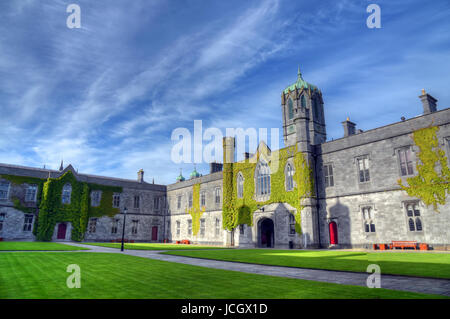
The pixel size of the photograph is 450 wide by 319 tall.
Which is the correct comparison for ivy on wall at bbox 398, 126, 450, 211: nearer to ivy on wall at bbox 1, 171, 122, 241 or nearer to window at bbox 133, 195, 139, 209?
window at bbox 133, 195, 139, 209

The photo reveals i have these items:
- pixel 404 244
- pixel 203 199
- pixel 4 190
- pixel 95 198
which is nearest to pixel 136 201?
pixel 95 198

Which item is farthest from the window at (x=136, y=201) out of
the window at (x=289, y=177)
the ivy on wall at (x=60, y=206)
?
the window at (x=289, y=177)

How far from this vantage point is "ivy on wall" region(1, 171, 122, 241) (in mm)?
37438

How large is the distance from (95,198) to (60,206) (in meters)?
4.96

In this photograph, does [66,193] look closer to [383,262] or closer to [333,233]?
[333,233]

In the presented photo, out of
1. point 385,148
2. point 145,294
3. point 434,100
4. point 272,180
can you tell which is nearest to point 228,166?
point 272,180

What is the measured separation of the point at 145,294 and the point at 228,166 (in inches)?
1224

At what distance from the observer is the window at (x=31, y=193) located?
3788 cm

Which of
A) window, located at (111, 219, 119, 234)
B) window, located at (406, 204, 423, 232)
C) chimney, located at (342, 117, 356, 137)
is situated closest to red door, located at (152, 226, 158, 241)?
window, located at (111, 219, 119, 234)

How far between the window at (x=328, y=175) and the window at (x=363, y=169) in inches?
101

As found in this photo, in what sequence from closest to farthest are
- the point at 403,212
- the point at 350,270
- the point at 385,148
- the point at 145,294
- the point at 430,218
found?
the point at 145,294
the point at 350,270
the point at 430,218
the point at 403,212
the point at 385,148

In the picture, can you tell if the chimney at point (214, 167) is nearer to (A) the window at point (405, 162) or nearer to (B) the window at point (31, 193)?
(B) the window at point (31, 193)

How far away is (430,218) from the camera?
20406mm
